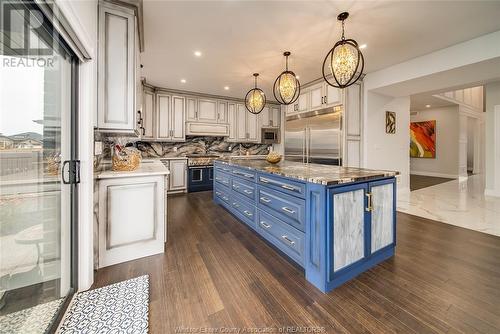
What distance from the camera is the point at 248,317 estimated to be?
1.33 metres

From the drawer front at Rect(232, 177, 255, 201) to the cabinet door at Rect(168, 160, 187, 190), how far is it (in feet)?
7.88

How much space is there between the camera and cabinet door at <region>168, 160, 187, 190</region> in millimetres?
5016

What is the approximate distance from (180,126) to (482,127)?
1170 cm

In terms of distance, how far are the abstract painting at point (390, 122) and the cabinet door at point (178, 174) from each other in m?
4.92

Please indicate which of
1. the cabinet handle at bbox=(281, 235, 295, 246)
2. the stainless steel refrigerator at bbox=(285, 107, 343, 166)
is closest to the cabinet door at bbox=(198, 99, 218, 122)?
the stainless steel refrigerator at bbox=(285, 107, 343, 166)

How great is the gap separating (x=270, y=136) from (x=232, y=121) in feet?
4.44

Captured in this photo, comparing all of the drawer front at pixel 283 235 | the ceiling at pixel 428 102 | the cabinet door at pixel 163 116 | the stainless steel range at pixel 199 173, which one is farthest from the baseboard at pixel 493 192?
the cabinet door at pixel 163 116

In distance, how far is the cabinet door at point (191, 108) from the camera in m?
5.39

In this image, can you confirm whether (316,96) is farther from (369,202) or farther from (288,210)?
(288,210)

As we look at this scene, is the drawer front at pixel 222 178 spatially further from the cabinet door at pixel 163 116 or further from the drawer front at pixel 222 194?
the cabinet door at pixel 163 116

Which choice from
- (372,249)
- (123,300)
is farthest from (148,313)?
(372,249)

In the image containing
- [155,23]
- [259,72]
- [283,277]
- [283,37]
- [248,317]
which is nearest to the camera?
[248,317]

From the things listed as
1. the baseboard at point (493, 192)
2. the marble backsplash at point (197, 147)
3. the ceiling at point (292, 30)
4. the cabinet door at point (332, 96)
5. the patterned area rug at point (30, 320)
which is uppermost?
the ceiling at point (292, 30)

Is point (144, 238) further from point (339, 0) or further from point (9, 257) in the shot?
point (339, 0)
